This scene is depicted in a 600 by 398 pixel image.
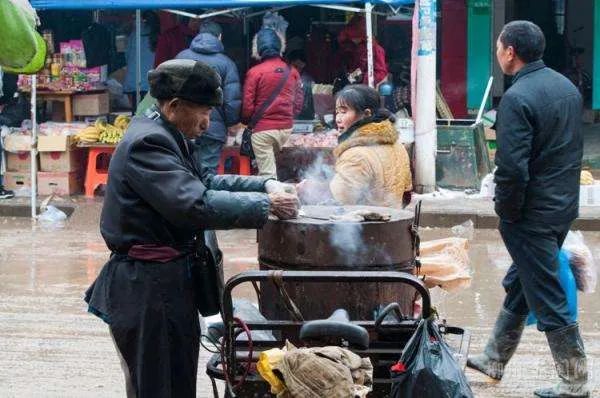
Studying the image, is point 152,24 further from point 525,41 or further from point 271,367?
point 271,367

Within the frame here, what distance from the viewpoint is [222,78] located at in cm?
1255

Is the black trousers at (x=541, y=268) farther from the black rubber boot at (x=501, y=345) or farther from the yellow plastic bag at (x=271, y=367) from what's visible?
the yellow plastic bag at (x=271, y=367)

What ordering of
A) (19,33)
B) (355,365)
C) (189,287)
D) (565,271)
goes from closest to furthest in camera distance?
(19,33)
(355,365)
(189,287)
(565,271)

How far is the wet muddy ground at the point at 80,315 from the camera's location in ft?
22.8

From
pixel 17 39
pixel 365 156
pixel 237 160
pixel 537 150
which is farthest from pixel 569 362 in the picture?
pixel 237 160

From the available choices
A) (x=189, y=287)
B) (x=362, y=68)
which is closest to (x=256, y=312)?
(x=189, y=287)

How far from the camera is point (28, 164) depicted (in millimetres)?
13859

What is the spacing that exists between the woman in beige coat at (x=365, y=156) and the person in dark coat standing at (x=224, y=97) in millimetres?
6220

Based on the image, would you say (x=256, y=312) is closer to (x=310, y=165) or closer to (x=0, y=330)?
(x=0, y=330)

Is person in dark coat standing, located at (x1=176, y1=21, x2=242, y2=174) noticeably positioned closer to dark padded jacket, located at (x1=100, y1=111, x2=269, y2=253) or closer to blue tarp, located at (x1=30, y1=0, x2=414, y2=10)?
blue tarp, located at (x1=30, y1=0, x2=414, y2=10)

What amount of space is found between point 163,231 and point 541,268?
246 cm

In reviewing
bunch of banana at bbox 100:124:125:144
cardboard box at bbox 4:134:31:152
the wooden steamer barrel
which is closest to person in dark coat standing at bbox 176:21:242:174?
bunch of banana at bbox 100:124:125:144

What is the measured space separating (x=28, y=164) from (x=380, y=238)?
9343mm

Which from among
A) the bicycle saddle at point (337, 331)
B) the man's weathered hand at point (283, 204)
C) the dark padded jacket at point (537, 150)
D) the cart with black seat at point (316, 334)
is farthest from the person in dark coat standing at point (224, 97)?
the bicycle saddle at point (337, 331)
